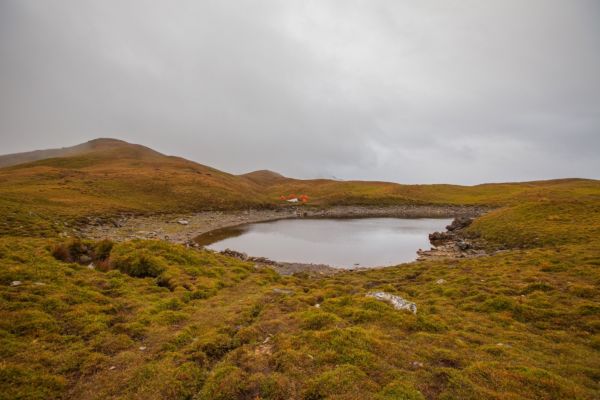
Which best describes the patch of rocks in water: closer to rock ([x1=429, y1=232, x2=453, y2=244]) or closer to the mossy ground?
the mossy ground

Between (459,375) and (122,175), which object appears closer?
(459,375)

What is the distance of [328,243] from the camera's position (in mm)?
45562

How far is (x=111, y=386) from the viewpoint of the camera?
871cm

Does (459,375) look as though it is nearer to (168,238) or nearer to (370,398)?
(370,398)

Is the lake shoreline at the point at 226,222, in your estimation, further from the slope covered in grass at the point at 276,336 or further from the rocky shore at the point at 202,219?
the slope covered in grass at the point at 276,336

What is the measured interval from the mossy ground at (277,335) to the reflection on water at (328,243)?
14.8 meters

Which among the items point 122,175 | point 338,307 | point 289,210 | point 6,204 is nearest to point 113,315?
point 338,307

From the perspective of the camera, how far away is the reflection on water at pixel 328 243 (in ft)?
120

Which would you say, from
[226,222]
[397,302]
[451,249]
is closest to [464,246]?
[451,249]

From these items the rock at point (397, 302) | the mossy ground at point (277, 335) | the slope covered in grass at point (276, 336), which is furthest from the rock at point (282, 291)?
the rock at point (397, 302)

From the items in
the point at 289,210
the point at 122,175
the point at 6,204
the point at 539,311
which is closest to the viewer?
the point at 539,311

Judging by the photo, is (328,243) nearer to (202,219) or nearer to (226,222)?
(226,222)

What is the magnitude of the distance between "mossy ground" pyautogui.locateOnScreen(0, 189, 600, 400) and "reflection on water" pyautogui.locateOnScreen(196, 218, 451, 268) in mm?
14799

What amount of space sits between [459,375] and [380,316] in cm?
495
